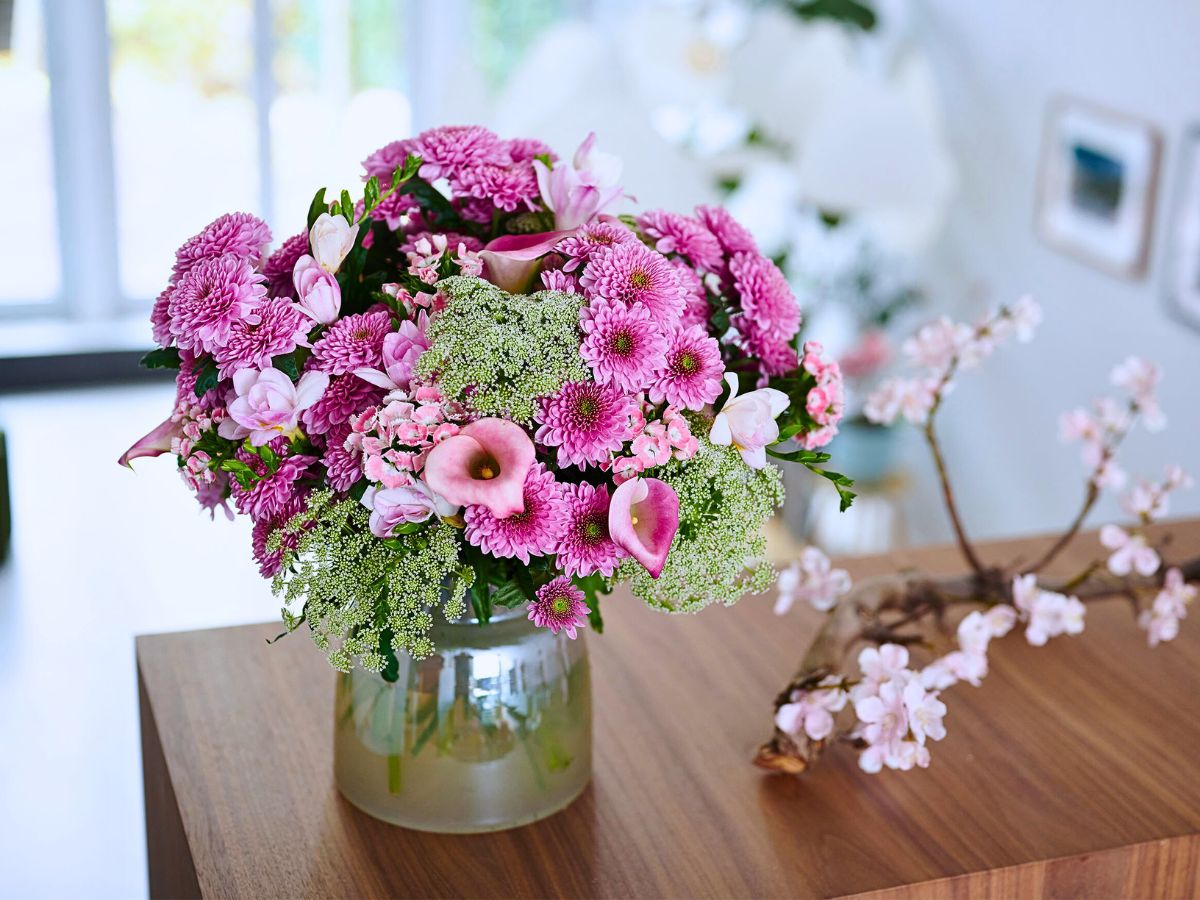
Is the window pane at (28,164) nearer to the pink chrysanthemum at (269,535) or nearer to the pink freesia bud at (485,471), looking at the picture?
the pink chrysanthemum at (269,535)

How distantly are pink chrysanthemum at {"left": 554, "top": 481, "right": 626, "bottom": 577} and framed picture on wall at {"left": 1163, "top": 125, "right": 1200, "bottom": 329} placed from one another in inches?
72.2

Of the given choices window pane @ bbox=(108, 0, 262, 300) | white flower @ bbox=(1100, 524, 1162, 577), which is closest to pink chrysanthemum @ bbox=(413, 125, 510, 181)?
white flower @ bbox=(1100, 524, 1162, 577)

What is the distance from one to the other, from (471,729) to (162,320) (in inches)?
12.9

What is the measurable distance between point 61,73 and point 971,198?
2667 millimetres

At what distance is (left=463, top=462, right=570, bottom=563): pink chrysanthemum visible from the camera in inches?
31.1

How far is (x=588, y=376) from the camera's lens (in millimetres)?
796

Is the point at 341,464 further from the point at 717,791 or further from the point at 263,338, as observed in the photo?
the point at 717,791

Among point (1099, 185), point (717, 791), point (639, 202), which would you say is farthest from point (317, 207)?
point (1099, 185)

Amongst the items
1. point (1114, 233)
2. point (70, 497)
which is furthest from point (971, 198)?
point (70, 497)

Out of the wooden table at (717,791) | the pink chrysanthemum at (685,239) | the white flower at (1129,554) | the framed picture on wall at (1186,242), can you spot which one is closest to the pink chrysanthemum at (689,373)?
the pink chrysanthemum at (685,239)

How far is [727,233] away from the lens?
94 centimetres

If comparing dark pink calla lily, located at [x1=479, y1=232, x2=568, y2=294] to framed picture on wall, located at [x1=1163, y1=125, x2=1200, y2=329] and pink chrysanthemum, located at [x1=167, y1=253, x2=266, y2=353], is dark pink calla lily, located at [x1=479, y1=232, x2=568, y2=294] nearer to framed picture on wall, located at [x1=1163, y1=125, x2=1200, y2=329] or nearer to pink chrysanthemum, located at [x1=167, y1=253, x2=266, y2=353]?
pink chrysanthemum, located at [x1=167, y1=253, x2=266, y2=353]

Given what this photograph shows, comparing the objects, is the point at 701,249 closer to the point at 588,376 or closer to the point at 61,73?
the point at 588,376

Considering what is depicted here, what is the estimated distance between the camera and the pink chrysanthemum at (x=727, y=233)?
943 millimetres
